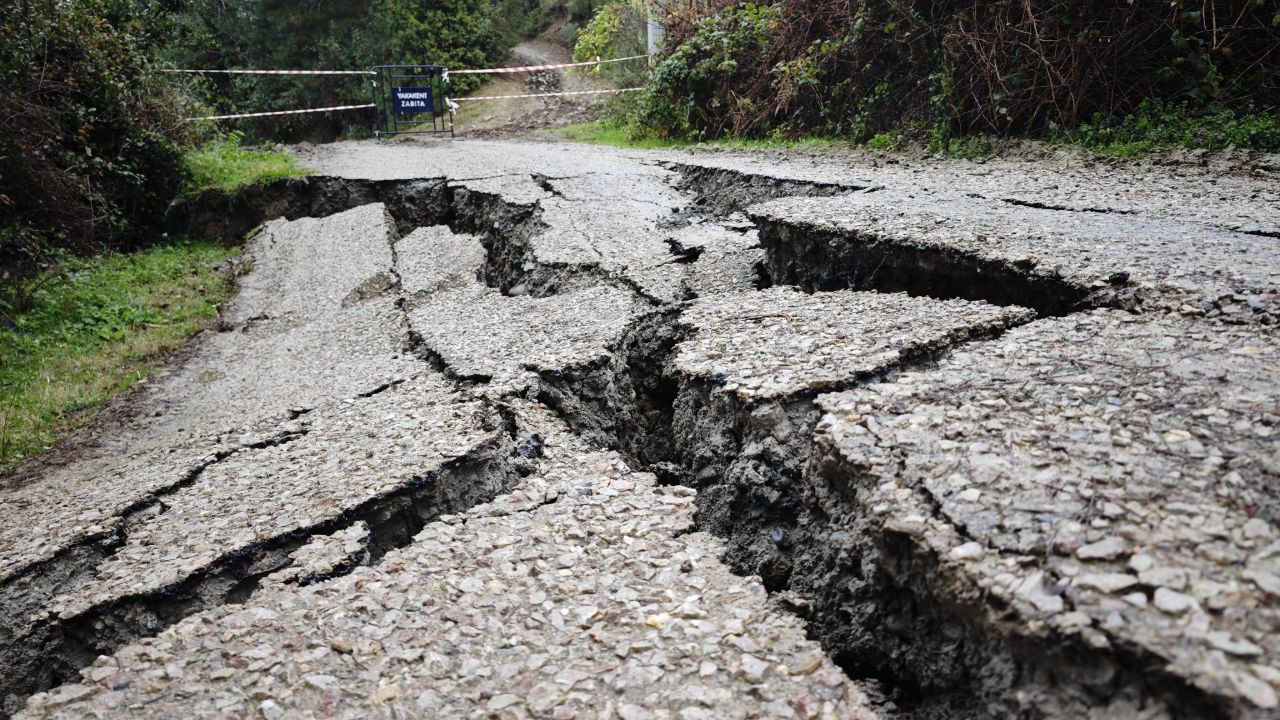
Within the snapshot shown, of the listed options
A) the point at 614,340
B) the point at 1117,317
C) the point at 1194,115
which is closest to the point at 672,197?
the point at 614,340

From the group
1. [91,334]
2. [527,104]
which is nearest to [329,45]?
[527,104]

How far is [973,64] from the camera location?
6414 mm

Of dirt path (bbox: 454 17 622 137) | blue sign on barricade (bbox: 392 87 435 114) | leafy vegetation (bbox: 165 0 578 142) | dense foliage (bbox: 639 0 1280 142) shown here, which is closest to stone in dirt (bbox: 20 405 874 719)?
dense foliage (bbox: 639 0 1280 142)

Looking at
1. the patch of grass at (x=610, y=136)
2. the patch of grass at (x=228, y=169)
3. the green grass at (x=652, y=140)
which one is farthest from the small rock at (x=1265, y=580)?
the patch of grass at (x=610, y=136)

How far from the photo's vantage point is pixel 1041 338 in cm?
209

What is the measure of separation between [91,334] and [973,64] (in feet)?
23.5

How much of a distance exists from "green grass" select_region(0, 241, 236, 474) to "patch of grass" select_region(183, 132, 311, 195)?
0.97 metres

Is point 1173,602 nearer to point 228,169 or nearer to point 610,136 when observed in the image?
point 228,169

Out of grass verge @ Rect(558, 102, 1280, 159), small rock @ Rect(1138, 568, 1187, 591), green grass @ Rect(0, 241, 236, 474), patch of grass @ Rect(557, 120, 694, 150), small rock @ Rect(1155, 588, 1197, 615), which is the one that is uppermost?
grass verge @ Rect(558, 102, 1280, 159)

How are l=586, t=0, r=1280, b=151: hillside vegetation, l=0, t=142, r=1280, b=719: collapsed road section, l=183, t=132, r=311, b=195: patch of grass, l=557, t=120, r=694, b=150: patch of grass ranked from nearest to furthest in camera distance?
l=0, t=142, r=1280, b=719: collapsed road section → l=586, t=0, r=1280, b=151: hillside vegetation → l=183, t=132, r=311, b=195: patch of grass → l=557, t=120, r=694, b=150: patch of grass

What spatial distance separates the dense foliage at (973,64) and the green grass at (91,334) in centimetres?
597

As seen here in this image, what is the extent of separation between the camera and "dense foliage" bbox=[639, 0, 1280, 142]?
523 cm

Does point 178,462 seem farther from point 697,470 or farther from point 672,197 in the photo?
point 672,197

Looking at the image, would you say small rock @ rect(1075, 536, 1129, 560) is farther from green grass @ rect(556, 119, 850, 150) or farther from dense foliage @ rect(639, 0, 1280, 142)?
green grass @ rect(556, 119, 850, 150)
